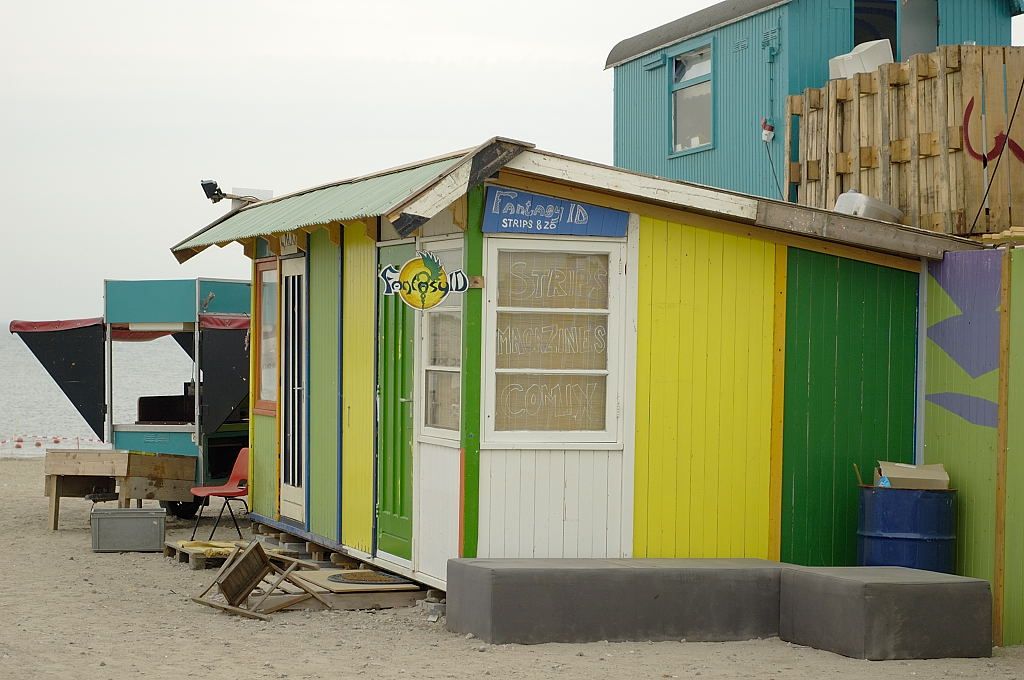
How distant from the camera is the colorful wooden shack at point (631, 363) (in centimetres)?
791

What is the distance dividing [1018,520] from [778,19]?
782 centimetres

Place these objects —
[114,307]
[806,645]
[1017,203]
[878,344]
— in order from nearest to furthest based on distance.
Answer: [806,645]
[878,344]
[1017,203]
[114,307]

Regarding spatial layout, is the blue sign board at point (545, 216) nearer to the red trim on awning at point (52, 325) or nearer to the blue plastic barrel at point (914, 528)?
the blue plastic barrel at point (914, 528)

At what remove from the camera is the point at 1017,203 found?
10211 millimetres

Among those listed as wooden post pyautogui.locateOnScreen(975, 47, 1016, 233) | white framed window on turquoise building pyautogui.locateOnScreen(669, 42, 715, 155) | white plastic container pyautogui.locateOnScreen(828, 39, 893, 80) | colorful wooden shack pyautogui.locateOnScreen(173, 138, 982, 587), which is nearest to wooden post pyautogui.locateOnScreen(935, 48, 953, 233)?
wooden post pyautogui.locateOnScreen(975, 47, 1016, 233)

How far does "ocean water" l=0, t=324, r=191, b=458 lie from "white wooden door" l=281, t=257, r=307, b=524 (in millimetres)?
6723

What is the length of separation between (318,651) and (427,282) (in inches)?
85.6

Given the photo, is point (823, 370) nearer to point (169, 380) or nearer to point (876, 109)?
point (876, 109)

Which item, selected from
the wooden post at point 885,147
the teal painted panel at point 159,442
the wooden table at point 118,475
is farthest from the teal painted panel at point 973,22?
the wooden table at point 118,475

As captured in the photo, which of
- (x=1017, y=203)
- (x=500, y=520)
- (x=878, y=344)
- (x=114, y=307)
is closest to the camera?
(x=500, y=520)

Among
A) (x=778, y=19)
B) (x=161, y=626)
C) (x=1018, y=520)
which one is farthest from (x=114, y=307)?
(x=1018, y=520)

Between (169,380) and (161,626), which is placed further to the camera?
(169,380)

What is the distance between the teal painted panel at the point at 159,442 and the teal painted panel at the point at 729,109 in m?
A: 6.33

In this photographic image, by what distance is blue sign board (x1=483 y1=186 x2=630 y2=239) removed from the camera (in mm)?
7848
